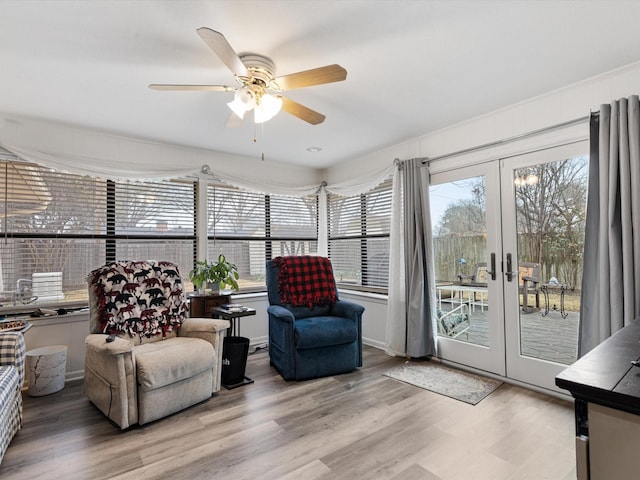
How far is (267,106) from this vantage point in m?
2.12

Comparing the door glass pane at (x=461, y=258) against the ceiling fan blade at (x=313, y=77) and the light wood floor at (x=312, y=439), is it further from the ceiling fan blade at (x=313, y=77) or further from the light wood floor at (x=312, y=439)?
the ceiling fan blade at (x=313, y=77)

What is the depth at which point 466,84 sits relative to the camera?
253 cm

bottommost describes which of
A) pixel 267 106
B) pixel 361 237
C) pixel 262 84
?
pixel 361 237

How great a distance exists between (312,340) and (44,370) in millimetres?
2282

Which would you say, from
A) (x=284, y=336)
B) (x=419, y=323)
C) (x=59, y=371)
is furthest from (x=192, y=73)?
(x=419, y=323)

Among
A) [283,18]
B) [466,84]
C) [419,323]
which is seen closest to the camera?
[283,18]

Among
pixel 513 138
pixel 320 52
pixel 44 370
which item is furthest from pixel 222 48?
pixel 44 370

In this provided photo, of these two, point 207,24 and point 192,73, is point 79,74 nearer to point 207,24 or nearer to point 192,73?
point 192,73

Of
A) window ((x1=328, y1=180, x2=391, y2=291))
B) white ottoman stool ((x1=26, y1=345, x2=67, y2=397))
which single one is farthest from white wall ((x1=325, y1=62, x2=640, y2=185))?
white ottoman stool ((x1=26, y1=345, x2=67, y2=397))

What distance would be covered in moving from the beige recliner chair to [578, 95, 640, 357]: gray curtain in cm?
284

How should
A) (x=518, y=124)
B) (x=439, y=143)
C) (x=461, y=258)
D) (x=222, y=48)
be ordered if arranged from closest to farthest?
(x=222, y=48)
(x=518, y=124)
(x=461, y=258)
(x=439, y=143)

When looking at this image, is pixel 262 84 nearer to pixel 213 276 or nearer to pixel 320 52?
pixel 320 52

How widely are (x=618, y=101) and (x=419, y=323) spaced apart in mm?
2404

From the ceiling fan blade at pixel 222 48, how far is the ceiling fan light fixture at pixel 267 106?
21 centimetres
